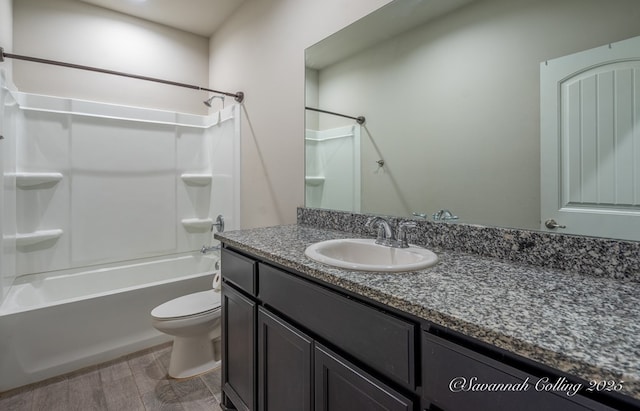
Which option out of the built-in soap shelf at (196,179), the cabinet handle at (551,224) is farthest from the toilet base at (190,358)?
the cabinet handle at (551,224)

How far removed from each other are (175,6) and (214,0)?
0.37 meters

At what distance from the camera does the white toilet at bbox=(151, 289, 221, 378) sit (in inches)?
71.1

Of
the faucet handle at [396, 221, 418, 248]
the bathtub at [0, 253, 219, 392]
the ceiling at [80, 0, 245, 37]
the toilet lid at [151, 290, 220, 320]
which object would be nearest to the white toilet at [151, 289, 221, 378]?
the toilet lid at [151, 290, 220, 320]

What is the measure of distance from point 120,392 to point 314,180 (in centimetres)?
165

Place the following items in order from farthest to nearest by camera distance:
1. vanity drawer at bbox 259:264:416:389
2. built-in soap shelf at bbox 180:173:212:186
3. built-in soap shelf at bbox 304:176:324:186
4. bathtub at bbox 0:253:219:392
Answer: built-in soap shelf at bbox 180:173:212:186 < built-in soap shelf at bbox 304:176:324:186 < bathtub at bbox 0:253:219:392 < vanity drawer at bbox 259:264:416:389

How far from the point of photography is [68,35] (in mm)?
2496

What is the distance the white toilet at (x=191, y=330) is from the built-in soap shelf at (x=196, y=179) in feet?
4.57

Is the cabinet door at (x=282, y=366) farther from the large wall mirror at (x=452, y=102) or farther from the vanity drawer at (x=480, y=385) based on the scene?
the large wall mirror at (x=452, y=102)

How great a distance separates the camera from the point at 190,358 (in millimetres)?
1936

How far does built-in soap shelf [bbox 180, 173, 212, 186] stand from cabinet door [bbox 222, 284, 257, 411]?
1857mm

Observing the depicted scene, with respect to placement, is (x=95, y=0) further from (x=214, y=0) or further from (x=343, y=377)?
(x=343, y=377)

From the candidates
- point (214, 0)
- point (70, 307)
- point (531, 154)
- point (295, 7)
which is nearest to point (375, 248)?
point (531, 154)

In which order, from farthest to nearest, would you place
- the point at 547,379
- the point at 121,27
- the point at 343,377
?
the point at 121,27 → the point at 343,377 → the point at 547,379

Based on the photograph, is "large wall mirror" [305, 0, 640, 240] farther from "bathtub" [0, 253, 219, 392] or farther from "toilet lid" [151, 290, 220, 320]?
"bathtub" [0, 253, 219, 392]
